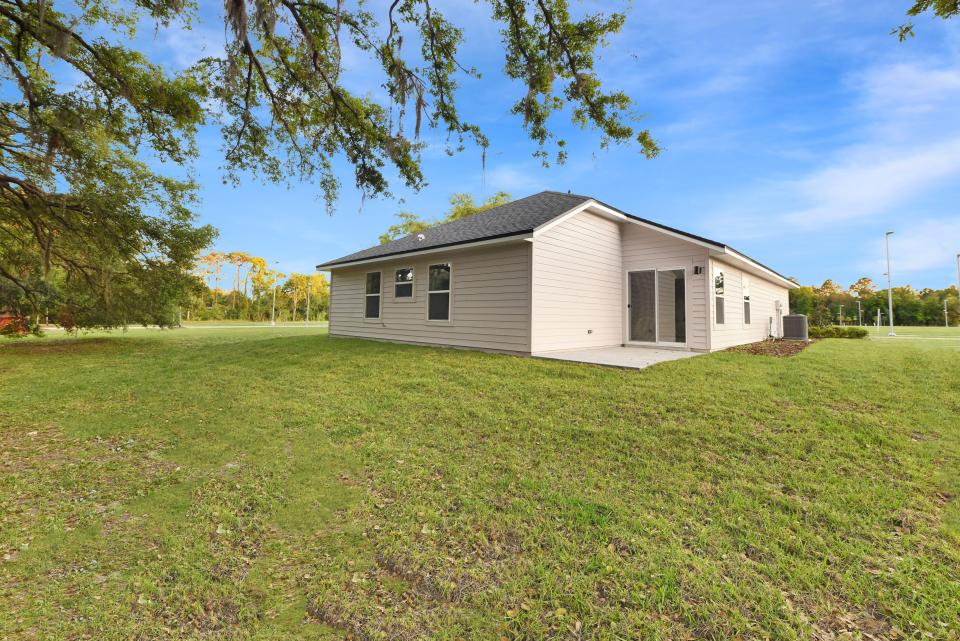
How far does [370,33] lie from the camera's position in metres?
6.42

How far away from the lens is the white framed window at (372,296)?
12820 millimetres

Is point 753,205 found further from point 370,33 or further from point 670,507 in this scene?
point 670,507

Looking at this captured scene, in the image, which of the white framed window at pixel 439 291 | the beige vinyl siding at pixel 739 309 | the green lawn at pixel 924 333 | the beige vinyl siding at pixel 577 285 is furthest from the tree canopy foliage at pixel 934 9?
the green lawn at pixel 924 333

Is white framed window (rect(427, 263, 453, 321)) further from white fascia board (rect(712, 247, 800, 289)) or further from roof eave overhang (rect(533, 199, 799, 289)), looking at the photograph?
A: white fascia board (rect(712, 247, 800, 289))

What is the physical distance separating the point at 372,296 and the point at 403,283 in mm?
1768

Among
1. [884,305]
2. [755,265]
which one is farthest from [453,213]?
[884,305]

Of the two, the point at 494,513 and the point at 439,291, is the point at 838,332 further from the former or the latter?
the point at 494,513

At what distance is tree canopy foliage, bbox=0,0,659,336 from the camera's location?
18.4 ft

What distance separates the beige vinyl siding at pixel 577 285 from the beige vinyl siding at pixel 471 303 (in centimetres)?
45

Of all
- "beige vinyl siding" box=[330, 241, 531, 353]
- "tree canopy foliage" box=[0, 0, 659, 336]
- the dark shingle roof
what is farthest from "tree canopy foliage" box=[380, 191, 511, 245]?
"tree canopy foliage" box=[0, 0, 659, 336]

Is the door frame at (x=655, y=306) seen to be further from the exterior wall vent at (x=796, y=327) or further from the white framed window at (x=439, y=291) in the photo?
the exterior wall vent at (x=796, y=327)

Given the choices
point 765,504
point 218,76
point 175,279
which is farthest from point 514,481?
point 175,279

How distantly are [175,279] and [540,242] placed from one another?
1101 cm

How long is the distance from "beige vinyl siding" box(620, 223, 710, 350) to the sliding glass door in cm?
16
